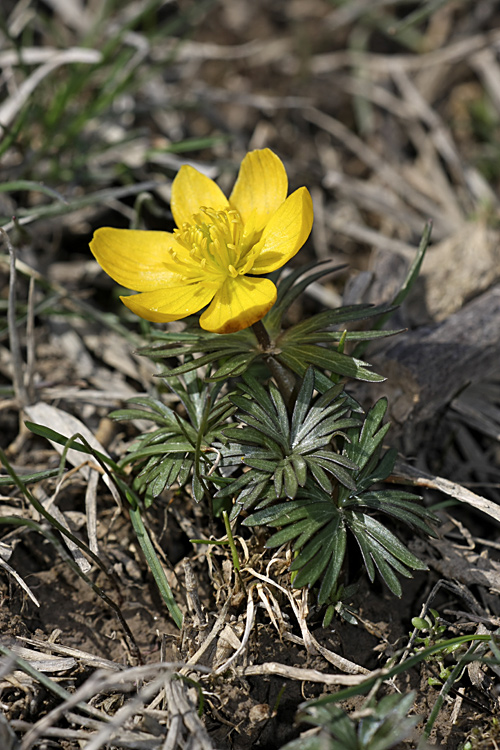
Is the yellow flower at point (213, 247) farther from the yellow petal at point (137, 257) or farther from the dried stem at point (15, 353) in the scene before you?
the dried stem at point (15, 353)

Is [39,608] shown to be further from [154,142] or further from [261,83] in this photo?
[261,83]

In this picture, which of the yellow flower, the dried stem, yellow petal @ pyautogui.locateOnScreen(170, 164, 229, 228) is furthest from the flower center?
the dried stem

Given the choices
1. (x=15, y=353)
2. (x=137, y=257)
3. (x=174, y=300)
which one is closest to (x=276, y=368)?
(x=174, y=300)

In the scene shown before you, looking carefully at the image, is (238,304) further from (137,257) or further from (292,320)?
(292,320)

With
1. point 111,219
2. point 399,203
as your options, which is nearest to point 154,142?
point 111,219

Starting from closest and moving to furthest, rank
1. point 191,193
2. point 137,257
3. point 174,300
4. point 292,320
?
point 174,300 < point 137,257 < point 191,193 < point 292,320

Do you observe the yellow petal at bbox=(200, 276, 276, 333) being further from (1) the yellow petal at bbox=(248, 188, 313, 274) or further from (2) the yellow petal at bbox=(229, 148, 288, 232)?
(2) the yellow petal at bbox=(229, 148, 288, 232)

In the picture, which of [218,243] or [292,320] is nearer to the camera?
[218,243]
